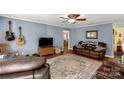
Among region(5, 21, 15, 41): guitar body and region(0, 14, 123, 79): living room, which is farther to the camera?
region(0, 14, 123, 79): living room

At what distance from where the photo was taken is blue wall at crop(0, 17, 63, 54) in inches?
152

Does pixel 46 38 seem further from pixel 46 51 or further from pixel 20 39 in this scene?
pixel 20 39

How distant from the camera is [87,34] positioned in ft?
14.5

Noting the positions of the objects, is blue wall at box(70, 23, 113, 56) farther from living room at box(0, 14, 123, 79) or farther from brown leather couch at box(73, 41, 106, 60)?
brown leather couch at box(73, 41, 106, 60)

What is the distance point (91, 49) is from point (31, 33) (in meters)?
2.74

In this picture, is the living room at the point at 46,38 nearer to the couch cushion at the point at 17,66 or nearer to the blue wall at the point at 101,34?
the blue wall at the point at 101,34

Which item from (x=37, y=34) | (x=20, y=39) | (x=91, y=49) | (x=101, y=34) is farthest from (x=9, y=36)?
(x=101, y=34)

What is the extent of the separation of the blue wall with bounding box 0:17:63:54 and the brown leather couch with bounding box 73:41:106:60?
4.75 ft

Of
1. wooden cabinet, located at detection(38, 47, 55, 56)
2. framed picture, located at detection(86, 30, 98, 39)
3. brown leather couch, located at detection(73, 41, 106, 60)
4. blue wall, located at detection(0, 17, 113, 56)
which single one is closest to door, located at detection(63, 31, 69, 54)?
blue wall, located at detection(0, 17, 113, 56)

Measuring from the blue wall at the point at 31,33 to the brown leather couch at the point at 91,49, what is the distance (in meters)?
1.45
